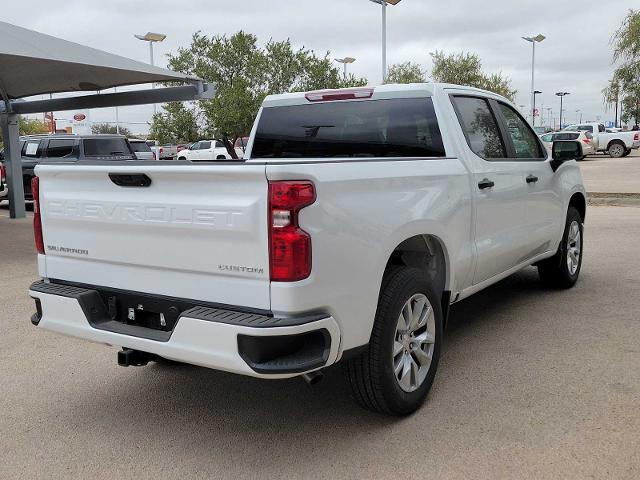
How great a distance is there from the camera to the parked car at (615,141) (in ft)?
114

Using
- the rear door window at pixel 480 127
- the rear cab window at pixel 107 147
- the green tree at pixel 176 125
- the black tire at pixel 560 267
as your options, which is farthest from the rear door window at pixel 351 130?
the green tree at pixel 176 125

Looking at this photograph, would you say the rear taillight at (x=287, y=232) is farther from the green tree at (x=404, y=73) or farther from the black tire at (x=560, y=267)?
the green tree at (x=404, y=73)

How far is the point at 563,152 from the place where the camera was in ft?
19.1

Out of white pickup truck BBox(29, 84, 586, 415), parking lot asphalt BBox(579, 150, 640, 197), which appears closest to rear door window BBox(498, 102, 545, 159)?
white pickup truck BBox(29, 84, 586, 415)

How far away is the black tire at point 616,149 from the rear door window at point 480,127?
33.7 metres

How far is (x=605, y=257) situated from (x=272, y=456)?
20.2 feet

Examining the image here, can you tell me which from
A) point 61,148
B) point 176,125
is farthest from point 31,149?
point 176,125

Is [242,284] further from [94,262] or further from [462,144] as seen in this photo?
[462,144]

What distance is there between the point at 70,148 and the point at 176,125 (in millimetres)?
35572

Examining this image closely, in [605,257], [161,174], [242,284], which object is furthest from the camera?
[605,257]

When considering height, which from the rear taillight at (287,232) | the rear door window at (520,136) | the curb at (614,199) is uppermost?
the rear door window at (520,136)

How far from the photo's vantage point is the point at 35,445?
345 cm

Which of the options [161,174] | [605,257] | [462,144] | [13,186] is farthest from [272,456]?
[13,186]

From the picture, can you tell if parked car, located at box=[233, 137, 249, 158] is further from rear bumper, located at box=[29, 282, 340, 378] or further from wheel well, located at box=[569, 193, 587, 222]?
wheel well, located at box=[569, 193, 587, 222]
